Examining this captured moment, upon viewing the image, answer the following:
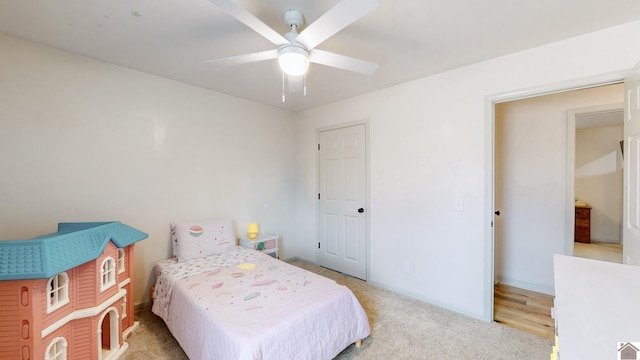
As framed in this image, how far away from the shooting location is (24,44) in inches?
79.3

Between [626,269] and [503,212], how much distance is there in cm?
248

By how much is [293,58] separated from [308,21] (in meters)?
0.39

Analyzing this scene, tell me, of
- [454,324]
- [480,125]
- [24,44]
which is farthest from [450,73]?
[24,44]

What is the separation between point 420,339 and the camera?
210 cm

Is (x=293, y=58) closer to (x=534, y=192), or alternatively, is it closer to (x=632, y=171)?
(x=632, y=171)

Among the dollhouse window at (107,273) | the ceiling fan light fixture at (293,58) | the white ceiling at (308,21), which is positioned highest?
the white ceiling at (308,21)

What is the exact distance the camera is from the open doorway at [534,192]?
2818 mm

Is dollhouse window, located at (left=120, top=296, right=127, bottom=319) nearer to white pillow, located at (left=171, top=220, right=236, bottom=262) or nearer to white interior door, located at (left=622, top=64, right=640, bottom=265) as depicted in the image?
white pillow, located at (left=171, top=220, right=236, bottom=262)

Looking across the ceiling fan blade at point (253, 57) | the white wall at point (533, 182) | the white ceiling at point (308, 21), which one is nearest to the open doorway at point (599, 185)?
the white wall at point (533, 182)

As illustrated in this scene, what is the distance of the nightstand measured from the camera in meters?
3.22

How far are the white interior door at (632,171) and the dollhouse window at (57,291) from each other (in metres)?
3.42

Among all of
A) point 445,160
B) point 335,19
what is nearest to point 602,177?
point 445,160

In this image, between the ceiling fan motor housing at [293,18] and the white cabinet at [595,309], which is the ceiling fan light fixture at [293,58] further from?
the white cabinet at [595,309]

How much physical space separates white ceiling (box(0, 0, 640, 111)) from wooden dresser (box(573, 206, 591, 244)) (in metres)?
4.93
